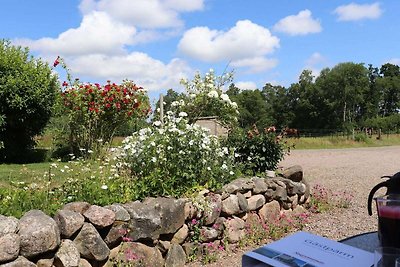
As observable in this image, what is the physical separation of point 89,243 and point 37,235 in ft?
1.53

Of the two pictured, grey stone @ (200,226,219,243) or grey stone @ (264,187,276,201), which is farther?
grey stone @ (264,187,276,201)

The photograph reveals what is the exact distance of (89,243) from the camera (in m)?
3.29

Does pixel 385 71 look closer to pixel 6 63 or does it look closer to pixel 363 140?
pixel 363 140

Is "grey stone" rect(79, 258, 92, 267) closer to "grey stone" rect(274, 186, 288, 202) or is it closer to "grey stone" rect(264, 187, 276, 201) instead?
"grey stone" rect(264, 187, 276, 201)

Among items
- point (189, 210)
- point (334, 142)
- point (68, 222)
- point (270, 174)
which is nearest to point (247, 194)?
point (270, 174)

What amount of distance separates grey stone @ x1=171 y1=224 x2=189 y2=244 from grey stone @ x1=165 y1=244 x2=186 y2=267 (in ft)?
0.15

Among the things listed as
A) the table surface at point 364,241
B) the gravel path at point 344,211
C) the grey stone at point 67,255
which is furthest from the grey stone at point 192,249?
the table surface at point 364,241

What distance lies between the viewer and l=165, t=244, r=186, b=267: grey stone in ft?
12.8

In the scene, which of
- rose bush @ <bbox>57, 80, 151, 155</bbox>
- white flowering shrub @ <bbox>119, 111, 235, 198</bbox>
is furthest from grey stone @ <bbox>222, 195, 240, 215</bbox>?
rose bush @ <bbox>57, 80, 151, 155</bbox>

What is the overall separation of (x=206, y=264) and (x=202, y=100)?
4030mm

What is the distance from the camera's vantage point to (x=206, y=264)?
407cm

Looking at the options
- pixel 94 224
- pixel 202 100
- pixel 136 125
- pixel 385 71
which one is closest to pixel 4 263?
pixel 94 224

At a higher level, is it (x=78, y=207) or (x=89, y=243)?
(x=78, y=207)

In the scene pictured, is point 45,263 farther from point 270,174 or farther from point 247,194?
point 270,174
